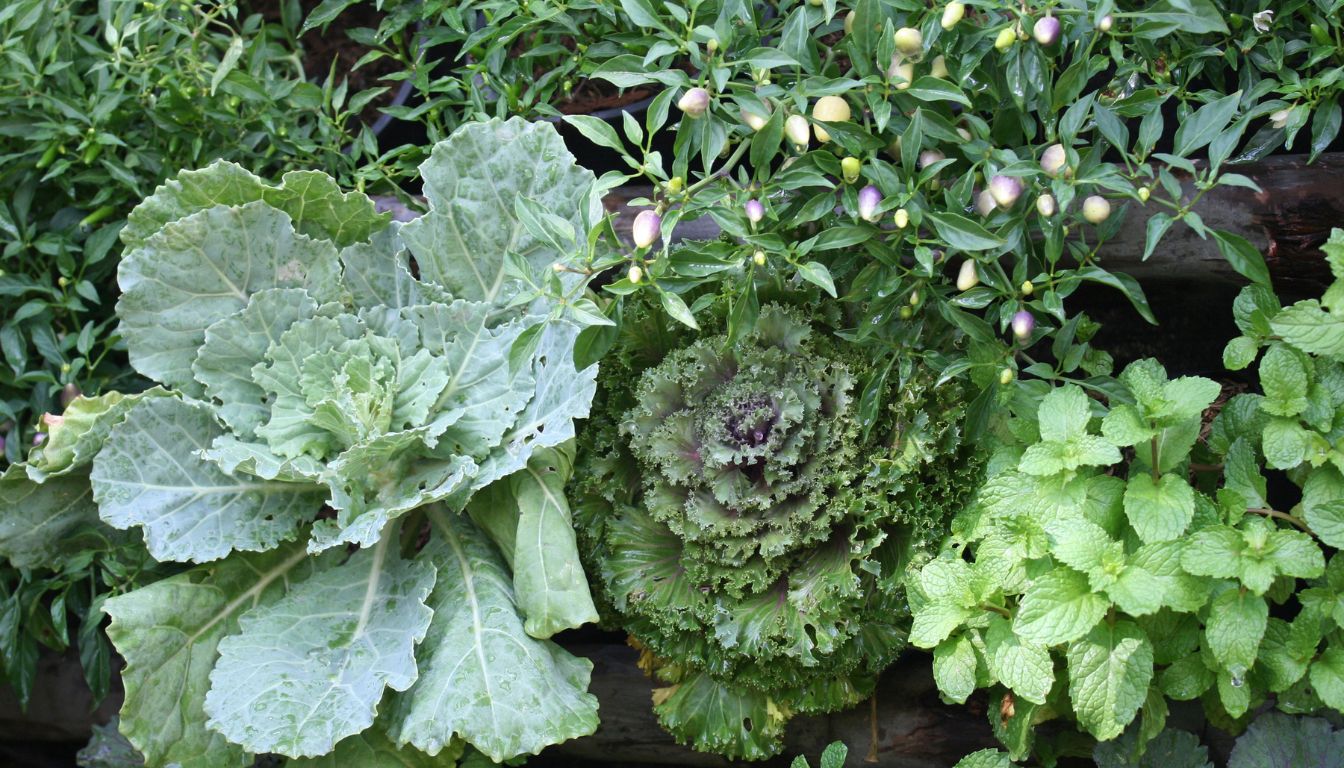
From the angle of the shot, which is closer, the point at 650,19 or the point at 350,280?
the point at 650,19

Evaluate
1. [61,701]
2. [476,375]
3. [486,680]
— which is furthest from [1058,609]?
[61,701]

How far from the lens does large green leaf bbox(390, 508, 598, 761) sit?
1.76m

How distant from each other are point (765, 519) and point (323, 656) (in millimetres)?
766

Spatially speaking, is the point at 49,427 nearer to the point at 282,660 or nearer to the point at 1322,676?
the point at 282,660

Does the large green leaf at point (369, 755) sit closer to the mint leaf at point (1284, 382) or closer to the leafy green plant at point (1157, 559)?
the leafy green plant at point (1157, 559)

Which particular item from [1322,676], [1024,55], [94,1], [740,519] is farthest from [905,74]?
[94,1]

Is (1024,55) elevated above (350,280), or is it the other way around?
(1024,55)

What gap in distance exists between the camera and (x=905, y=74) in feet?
5.31

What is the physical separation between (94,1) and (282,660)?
5.51 ft

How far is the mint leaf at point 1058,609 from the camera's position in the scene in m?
1.54

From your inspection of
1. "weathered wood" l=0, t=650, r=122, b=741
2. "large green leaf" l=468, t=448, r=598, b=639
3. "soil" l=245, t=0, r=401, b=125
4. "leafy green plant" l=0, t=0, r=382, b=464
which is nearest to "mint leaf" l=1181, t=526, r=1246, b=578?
"large green leaf" l=468, t=448, r=598, b=639

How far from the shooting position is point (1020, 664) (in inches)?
62.8

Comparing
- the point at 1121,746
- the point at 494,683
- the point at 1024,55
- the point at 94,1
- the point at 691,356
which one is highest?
the point at 1024,55

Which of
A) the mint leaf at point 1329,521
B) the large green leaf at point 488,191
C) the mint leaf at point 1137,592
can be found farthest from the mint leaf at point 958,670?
the large green leaf at point 488,191
